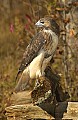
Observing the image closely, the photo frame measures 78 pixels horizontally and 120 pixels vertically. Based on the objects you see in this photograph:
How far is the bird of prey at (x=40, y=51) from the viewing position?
4828mm

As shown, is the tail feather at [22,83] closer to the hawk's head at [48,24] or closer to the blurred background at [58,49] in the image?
the hawk's head at [48,24]

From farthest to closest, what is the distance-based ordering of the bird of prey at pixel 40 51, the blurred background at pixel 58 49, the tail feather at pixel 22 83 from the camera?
the blurred background at pixel 58 49
the tail feather at pixel 22 83
the bird of prey at pixel 40 51

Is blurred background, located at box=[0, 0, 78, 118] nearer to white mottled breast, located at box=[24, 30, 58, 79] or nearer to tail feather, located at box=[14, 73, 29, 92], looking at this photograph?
tail feather, located at box=[14, 73, 29, 92]

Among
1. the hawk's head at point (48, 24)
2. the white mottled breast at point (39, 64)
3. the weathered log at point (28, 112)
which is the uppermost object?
the hawk's head at point (48, 24)

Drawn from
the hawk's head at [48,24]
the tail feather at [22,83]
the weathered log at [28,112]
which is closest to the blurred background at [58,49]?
the tail feather at [22,83]

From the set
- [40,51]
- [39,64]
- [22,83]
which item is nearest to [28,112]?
[22,83]

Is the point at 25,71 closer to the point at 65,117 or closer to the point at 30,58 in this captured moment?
the point at 30,58

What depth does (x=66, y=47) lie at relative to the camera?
6715mm

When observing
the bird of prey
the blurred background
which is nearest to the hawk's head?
the bird of prey

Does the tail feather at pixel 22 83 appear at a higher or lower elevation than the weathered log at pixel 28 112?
higher

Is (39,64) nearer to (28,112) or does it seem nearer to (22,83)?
(22,83)

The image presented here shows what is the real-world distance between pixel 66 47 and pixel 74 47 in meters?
0.13

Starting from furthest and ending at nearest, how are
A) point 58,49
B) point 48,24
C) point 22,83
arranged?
point 58,49, point 22,83, point 48,24

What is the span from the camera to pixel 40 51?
4930mm
